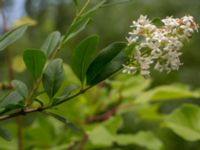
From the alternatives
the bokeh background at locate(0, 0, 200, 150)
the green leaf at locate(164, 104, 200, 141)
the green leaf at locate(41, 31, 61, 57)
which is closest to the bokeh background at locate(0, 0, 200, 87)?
the bokeh background at locate(0, 0, 200, 150)

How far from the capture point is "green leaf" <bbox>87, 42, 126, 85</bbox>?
1.95 feet

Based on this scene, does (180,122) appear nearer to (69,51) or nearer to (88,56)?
(88,56)

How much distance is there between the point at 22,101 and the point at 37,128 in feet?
1.83

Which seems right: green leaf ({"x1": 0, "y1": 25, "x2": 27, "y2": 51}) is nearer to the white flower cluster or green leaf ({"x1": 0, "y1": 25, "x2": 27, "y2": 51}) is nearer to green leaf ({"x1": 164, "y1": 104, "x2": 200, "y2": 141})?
the white flower cluster

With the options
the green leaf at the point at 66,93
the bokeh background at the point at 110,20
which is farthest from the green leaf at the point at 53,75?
the bokeh background at the point at 110,20

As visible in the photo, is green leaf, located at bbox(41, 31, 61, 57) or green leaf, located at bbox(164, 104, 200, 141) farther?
green leaf, located at bbox(164, 104, 200, 141)

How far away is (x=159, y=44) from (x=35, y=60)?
0.16 m

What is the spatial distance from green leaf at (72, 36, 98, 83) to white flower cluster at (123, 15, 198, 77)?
6 cm

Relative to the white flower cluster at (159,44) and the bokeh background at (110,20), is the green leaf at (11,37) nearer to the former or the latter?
the white flower cluster at (159,44)

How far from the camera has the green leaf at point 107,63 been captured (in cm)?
60

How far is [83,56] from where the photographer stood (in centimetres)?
63

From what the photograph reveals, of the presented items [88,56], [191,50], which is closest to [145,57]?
[88,56]

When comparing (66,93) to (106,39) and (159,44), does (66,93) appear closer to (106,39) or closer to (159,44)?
(159,44)

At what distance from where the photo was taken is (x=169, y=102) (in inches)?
75.2
